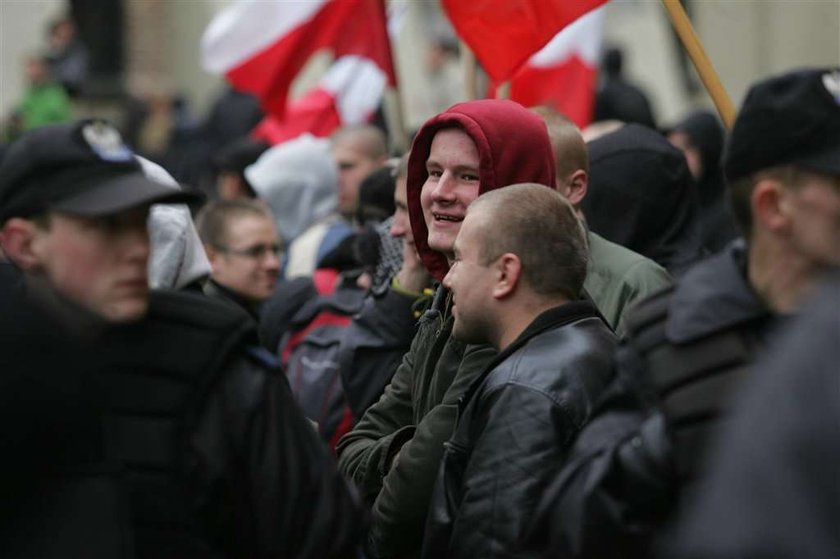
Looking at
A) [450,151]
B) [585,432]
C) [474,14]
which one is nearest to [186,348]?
[585,432]

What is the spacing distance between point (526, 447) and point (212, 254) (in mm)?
3417

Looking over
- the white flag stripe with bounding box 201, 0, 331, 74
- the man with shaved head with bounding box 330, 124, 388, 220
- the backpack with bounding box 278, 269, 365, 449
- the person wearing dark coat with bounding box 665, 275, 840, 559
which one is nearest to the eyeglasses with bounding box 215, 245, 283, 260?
the backpack with bounding box 278, 269, 365, 449

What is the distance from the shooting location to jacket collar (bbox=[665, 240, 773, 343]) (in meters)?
3.11

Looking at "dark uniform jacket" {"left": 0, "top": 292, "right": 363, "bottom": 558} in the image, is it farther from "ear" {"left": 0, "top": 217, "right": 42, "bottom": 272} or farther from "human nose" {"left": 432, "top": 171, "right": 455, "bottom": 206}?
"human nose" {"left": 432, "top": 171, "right": 455, "bottom": 206}

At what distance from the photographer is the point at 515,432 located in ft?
12.8

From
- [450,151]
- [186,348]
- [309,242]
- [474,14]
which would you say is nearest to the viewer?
[186,348]

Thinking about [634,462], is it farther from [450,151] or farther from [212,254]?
[212,254]

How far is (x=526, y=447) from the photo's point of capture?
387cm

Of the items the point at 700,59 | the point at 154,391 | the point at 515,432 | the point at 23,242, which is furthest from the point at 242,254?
the point at 154,391

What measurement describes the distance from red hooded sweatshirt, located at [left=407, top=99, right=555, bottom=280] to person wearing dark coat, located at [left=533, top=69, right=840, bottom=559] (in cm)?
145

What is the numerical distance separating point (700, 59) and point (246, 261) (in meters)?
2.53

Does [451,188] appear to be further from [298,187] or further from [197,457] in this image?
[298,187]

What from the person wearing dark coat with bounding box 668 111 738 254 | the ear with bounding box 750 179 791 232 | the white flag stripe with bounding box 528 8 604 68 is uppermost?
the ear with bounding box 750 179 791 232

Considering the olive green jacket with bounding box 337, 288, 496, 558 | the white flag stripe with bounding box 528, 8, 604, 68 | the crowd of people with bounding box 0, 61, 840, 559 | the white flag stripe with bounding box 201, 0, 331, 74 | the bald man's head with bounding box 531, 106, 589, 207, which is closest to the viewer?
the crowd of people with bounding box 0, 61, 840, 559
